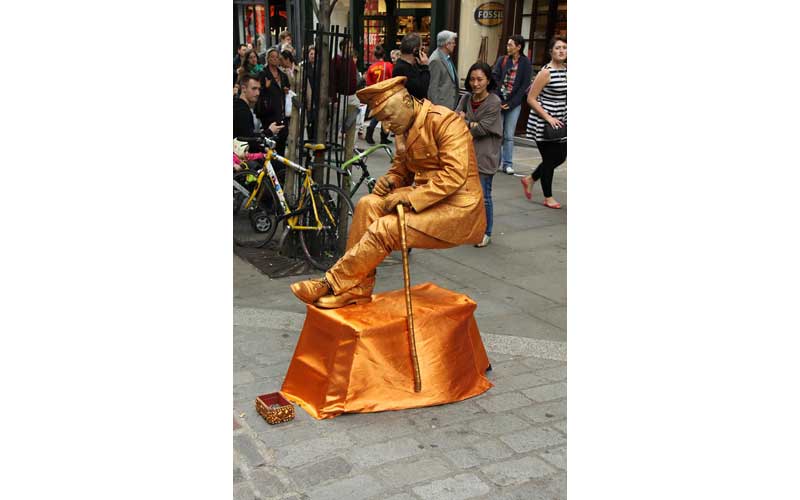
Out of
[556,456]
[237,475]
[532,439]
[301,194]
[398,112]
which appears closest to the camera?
[237,475]

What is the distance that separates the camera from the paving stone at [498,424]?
3863 mm

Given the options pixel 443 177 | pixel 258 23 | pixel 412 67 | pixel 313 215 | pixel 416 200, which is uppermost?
pixel 258 23

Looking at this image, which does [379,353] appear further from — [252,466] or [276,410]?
[252,466]

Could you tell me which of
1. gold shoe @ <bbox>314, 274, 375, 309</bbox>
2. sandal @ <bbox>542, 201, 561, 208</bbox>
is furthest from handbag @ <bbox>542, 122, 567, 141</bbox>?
gold shoe @ <bbox>314, 274, 375, 309</bbox>

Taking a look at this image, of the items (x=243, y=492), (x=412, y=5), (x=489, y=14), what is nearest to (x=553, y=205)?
(x=243, y=492)

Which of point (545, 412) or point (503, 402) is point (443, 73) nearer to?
point (503, 402)

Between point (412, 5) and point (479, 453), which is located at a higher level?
point (412, 5)

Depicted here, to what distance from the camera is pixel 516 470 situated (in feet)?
11.4

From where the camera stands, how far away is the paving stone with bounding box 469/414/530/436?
386 centimetres


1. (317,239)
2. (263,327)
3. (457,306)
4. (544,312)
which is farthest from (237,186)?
(457,306)

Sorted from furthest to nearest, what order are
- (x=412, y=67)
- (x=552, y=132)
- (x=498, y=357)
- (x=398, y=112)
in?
(x=412, y=67) → (x=552, y=132) → (x=498, y=357) → (x=398, y=112)

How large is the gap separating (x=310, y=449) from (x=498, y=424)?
93 cm

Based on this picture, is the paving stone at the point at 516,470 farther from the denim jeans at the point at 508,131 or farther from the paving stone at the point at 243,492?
the denim jeans at the point at 508,131

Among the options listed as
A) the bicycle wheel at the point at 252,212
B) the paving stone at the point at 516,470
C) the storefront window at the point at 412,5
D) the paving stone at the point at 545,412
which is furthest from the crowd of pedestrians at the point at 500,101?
the storefront window at the point at 412,5
